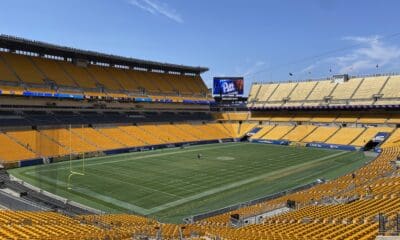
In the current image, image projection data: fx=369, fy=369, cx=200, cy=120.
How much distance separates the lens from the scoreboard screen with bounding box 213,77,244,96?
7825 cm

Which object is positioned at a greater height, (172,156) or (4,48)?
(4,48)

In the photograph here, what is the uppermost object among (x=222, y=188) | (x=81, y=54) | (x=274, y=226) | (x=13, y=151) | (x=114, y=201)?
(x=81, y=54)

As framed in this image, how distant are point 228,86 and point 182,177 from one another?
149 feet

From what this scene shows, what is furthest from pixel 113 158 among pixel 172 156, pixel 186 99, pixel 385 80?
pixel 385 80

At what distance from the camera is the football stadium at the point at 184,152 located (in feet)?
54.2

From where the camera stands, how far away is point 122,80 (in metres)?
68.8

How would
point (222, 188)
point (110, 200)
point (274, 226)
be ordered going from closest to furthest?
point (274, 226)
point (110, 200)
point (222, 188)

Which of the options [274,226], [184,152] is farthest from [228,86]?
[274,226]

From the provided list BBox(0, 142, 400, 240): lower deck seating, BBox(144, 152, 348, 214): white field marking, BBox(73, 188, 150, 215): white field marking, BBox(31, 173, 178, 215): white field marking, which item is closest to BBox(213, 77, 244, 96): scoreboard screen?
BBox(144, 152, 348, 214): white field marking

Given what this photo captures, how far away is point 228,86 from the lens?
7862cm

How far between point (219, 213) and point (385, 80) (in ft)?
185

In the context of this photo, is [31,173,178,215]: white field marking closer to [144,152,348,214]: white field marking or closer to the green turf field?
the green turf field

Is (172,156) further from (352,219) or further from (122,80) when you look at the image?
(352,219)

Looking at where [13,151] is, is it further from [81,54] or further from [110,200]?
[81,54]
